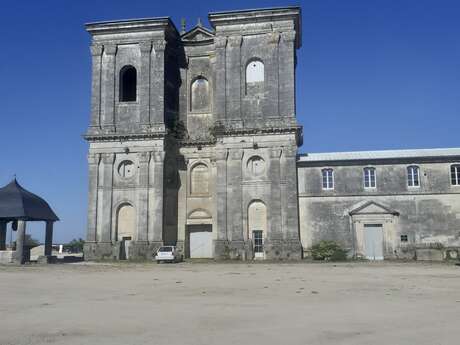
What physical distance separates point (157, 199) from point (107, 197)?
3822mm

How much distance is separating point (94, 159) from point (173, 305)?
26.0 m

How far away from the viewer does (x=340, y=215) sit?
3556 centimetres

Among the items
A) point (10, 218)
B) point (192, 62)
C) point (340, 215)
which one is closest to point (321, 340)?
point (340, 215)

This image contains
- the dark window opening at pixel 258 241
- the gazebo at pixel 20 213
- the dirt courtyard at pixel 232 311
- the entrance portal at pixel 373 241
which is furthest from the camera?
the dark window opening at pixel 258 241

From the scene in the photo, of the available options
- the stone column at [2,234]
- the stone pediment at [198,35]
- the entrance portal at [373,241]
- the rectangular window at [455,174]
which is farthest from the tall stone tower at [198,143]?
the rectangular window at [455,174]

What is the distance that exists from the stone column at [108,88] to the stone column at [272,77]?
11338 mm

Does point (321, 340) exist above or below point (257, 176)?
below

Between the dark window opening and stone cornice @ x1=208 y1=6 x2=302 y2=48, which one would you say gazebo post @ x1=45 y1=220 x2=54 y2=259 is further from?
stone cornice @ x1=208 y1=6 x2=302 y2=48

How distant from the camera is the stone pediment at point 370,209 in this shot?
34781 mm

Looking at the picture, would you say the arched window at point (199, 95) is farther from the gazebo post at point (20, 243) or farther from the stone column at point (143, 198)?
the gazebo post at point (20, 243)

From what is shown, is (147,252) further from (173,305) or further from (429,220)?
(173,305)

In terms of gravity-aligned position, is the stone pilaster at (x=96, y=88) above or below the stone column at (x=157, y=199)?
above

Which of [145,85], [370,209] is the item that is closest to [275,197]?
[370,209]

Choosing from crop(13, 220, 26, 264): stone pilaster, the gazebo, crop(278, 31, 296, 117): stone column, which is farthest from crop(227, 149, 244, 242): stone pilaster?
crop(13, 220, 26, 264): stone pilaster
